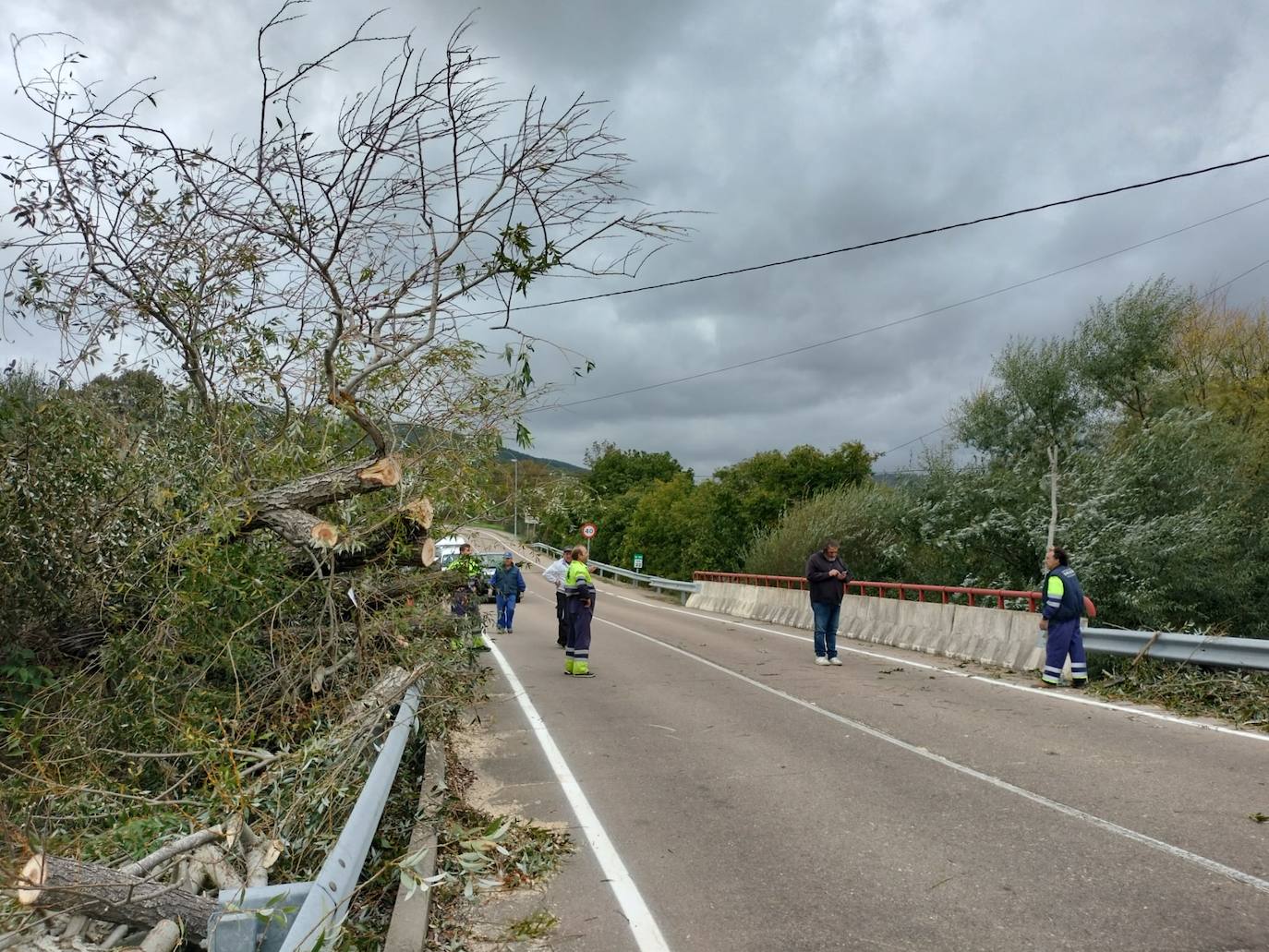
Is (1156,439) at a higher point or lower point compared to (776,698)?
higher

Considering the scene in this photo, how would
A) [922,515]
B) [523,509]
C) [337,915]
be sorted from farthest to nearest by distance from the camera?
[922,515], [523,509], [337,915]

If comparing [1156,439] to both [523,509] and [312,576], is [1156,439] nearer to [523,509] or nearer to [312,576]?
[523,509]

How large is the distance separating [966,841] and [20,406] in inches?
289

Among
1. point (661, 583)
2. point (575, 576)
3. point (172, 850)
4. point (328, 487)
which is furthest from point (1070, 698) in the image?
point (661, 583)

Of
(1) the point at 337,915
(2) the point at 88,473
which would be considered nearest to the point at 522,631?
(2) the point at 88,473

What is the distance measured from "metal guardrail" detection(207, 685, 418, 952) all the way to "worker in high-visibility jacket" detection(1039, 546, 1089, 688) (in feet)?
30.1

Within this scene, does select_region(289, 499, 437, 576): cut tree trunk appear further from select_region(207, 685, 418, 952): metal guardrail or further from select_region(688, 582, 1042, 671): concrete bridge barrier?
select_region(688, 582, 1042, 671): concrete bridge barrier

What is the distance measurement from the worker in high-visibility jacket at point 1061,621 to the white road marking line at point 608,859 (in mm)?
6162

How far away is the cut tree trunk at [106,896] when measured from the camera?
11.0 feet

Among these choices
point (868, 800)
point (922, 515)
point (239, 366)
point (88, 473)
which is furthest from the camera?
point (922, 515)

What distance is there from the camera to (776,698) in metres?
10.8

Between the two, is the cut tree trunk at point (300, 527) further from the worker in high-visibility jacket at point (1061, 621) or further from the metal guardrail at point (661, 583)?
the metal guardrail at point (661, 583)

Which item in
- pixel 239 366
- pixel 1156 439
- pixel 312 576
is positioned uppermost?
pixel 1156 439

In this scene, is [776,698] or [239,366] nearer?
[239,366]
